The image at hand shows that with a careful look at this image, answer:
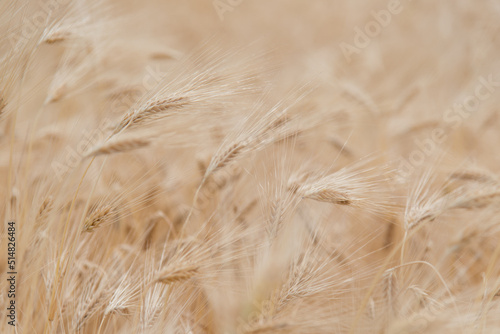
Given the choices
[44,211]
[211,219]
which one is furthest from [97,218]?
[211,219]

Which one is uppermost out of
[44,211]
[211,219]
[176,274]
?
[44,211]

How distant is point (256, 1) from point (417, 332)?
209 inches

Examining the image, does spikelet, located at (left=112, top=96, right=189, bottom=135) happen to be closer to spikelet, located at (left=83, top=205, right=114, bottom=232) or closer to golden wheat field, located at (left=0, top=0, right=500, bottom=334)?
golden wheat field, located at (left=0, top=0, right=500, bottom=334)

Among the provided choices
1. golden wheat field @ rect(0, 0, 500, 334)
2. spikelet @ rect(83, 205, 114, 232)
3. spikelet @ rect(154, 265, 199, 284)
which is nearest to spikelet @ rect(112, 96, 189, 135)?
golden wheat field @ rect(0, 0, 500, 334)

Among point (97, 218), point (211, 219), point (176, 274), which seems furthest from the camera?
point (211, 219)

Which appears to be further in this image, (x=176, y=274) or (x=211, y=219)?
(x=211, y=219)

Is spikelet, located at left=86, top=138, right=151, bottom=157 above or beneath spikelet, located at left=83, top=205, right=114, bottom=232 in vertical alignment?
above

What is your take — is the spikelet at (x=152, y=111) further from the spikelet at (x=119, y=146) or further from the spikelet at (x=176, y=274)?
the spikelet at (x=176, y=274)

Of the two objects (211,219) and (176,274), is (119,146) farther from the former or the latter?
(211,219)

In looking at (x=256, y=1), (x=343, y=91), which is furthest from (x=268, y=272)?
(x=256, y=1)

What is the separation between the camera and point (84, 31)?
43.0 inches

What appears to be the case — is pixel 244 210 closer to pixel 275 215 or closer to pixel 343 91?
pixel 275 215

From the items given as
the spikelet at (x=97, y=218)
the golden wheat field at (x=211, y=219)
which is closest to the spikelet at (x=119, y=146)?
the golden wheat field at (x=211, y=219)

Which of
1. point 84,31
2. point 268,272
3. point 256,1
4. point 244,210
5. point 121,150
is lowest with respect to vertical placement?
point 256,1
